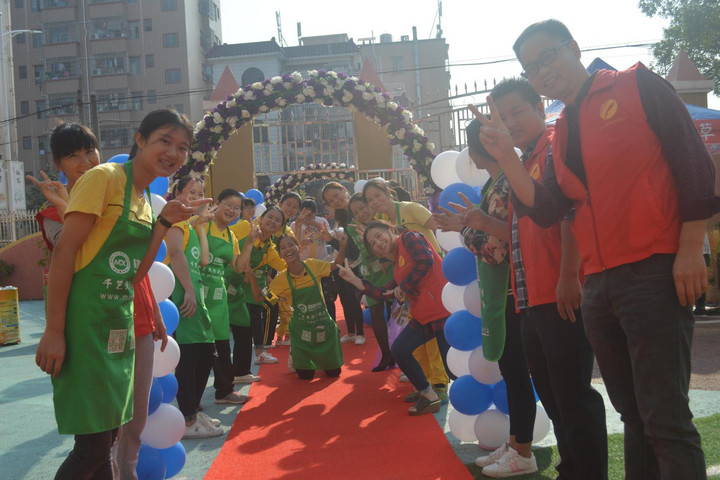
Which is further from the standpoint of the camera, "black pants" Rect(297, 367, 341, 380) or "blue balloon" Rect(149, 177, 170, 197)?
"black pants" Rect(297, 367, 341, 380)

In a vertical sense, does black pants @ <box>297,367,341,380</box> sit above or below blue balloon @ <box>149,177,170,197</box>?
below

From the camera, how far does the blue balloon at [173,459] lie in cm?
346

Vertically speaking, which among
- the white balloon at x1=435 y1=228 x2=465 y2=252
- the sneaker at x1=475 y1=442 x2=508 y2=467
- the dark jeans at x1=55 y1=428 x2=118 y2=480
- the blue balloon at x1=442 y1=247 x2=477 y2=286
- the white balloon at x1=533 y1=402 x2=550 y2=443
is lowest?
the sneaker at x1=475 y1=442 x2=508 y2=467

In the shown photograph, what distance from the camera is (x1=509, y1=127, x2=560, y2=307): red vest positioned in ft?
9.03

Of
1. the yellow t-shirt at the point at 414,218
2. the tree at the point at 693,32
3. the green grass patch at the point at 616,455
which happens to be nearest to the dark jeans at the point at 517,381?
the green grass patch at the point at 616,455

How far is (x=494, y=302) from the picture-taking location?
338 cm

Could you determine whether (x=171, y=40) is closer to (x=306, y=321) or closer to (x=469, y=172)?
(x=306, y=321)

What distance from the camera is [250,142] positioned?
13305 mm

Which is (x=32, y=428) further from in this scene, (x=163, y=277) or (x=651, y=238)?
(x=651, y=238)

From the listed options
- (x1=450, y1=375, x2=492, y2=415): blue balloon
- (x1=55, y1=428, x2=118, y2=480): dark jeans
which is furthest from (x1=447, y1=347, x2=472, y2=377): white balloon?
(x1=55, y1=428, x2=118, y2=480): dark jeans

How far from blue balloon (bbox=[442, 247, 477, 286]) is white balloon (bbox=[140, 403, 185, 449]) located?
179 cm

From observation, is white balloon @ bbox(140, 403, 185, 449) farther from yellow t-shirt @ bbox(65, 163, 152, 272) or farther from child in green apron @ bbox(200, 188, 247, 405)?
child in green apron @ bbox(200, 188, 247, 405)

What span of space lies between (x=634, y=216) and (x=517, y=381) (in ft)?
5.33

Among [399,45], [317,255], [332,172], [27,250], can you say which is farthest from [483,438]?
[399,45]
